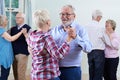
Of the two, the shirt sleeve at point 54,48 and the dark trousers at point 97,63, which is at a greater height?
the shirt sleeve at point 54,48

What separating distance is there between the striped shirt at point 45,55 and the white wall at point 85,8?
410 cm

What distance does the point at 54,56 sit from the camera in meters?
2.50

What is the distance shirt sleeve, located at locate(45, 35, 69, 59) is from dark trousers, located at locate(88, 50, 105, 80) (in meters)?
2.19

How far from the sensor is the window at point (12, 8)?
21.1ft

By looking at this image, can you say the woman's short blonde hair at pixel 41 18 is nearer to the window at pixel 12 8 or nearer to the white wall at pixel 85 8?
the window at pixel 12 8

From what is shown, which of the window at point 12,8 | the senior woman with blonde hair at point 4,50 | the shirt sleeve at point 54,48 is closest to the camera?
the shirt sleeve at point 54,48

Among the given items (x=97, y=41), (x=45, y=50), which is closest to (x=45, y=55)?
(x=45, y=50)

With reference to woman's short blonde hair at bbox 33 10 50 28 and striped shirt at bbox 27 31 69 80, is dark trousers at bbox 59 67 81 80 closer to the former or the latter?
striped shirt at bbox 27 31 69 80

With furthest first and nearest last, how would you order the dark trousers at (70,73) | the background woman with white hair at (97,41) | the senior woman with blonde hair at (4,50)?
the background woman with white hair at (97,41), the senior woman with blonde hair at (4,50), the dark trousers at (70,73)

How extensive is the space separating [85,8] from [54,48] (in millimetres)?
4325

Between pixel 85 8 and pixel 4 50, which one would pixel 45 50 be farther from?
pixel 85 8

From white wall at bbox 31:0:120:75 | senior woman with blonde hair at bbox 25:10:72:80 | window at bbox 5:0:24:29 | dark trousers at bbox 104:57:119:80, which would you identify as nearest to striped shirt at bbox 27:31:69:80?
senior woman with blonde hair at bbox 25:10:72:80

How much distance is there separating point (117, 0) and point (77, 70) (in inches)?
159

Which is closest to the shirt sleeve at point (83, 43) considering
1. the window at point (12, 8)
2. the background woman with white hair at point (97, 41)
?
the background woman with white hair at point (97, 41)
